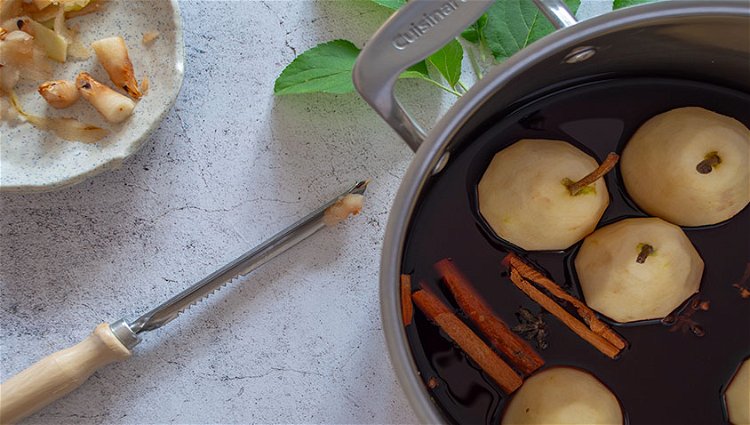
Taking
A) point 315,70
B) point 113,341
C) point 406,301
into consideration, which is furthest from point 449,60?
point 113,341

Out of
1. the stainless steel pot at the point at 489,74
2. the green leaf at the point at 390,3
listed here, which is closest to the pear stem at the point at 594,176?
the stainless steel pot at the point at 489,74

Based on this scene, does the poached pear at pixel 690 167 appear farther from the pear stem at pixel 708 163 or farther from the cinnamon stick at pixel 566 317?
the cinnamon stick at pixel 566 317

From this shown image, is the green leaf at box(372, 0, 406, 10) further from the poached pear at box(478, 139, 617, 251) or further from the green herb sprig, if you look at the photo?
the poached pear at box(478, 139, 617, 251)

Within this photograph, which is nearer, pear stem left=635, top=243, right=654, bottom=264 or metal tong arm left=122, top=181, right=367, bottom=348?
pear stem left=635, top=243, right=654, bottom=264

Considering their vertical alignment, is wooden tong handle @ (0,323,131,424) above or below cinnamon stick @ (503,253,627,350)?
below

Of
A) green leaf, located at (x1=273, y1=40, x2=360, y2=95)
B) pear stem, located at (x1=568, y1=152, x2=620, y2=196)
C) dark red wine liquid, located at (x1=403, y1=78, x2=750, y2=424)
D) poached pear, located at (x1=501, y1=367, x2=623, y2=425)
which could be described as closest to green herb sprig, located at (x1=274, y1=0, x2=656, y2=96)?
green leaf, located at (x1=273, y1=40, x2=360, y2=95)

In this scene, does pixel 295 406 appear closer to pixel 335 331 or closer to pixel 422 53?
pixel 335 331
